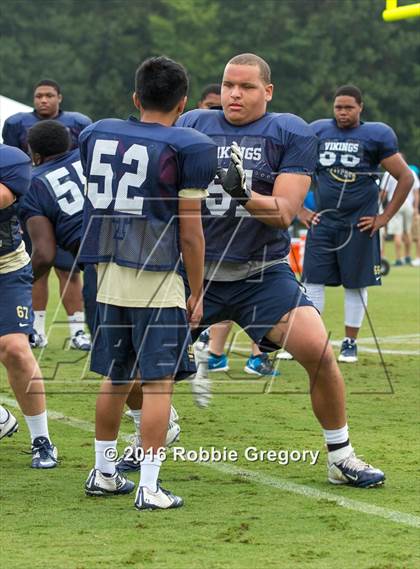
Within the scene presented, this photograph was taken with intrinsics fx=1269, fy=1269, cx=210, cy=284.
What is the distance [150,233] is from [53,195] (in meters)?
2.52

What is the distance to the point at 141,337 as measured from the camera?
5.08m

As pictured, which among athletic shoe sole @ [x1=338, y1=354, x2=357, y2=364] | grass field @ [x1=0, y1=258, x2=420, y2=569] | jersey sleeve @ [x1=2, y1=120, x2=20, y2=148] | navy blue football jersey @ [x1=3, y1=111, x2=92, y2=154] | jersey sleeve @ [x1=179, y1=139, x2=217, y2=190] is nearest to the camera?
grass field @ [x1=0, y1=258, x2=420, y2=569]

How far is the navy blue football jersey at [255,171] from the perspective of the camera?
A: 554 cm

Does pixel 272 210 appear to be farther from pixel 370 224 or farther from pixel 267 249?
pixel 370 224

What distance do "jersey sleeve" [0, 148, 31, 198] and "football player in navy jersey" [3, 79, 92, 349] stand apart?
4316 mm

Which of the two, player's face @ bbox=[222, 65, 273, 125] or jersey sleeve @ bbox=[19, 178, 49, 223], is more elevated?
player's face @ bbox=[222, 65, 273, 125]

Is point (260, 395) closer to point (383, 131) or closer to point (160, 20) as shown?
point (383, 131)

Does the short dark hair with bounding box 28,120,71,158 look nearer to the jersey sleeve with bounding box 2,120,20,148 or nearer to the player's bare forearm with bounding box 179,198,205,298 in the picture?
the player's bare forearm with bounding box 179,198,205,298

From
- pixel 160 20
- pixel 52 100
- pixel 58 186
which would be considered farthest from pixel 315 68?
pixel 58 186

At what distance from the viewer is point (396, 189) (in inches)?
370

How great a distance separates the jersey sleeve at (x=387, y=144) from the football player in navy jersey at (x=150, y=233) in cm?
438

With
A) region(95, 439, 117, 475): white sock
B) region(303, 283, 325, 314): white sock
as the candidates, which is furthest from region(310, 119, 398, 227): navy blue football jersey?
region(95, 439, 117, 475): white sock

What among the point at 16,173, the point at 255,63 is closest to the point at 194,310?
the point at 16,173

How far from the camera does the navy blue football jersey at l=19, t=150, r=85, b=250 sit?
7.41 metres
